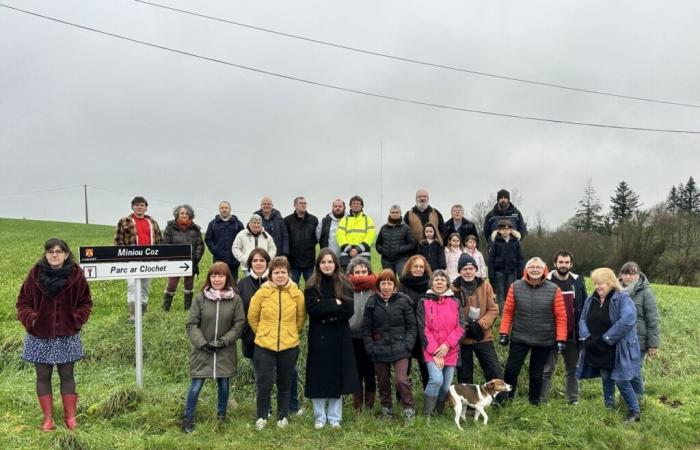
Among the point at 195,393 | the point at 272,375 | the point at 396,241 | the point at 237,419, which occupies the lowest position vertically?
the point at 237,419

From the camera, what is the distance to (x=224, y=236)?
382 inches

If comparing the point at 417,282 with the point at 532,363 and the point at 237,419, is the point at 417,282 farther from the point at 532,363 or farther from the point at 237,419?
the point at 237,419

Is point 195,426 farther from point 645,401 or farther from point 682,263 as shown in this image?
point 682,263

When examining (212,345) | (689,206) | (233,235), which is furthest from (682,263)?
(212,345)

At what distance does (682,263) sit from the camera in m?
37.6

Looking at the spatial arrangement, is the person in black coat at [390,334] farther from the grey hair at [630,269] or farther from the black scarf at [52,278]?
the black scarf at [52,278]

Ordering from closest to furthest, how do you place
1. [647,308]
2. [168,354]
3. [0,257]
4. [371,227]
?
[647,308], [168,354], [371,227], [0,257]

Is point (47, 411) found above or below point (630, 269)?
below

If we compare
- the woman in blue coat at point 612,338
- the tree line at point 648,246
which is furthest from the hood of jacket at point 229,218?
the tree line at point 648,246

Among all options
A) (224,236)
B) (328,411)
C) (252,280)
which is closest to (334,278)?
(252,280)

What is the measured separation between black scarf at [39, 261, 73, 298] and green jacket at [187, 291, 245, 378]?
4.60 ft

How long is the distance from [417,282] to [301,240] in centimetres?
343

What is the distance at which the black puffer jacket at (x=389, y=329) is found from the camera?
6.11 metres

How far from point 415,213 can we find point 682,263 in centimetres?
3665
